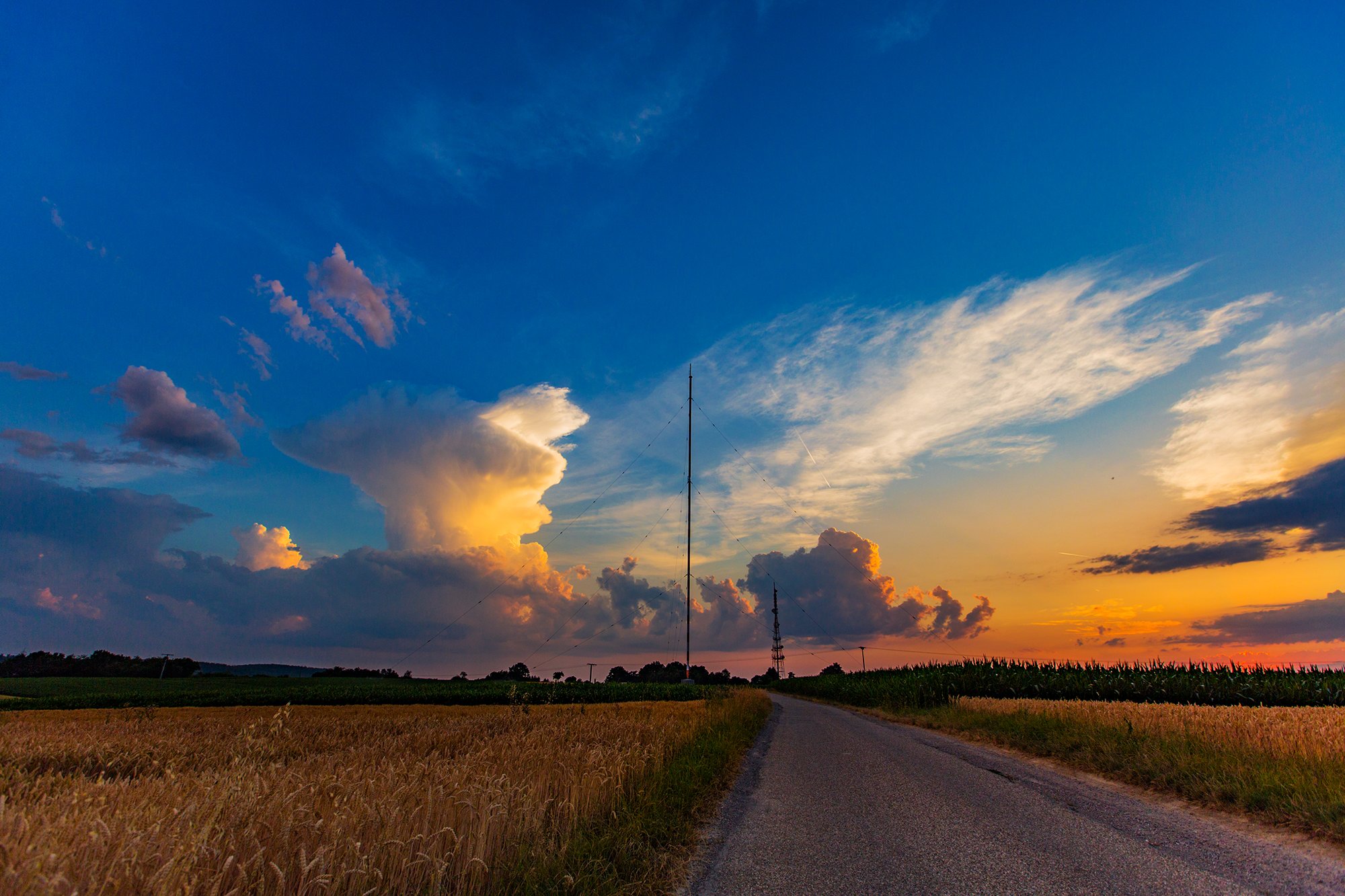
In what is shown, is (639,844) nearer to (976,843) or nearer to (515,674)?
(976,843)

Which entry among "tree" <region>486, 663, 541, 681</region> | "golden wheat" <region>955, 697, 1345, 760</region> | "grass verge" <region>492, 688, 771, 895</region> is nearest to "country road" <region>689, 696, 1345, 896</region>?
"grass verge" <region>492, 688, 771, 895</region>

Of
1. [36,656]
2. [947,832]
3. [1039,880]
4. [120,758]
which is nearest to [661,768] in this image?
[947,832]

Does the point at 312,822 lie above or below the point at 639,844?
above

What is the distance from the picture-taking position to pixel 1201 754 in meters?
11.4

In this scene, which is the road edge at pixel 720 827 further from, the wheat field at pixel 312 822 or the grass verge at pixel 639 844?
the wheat field at pixel 312 822

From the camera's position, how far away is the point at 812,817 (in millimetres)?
8570

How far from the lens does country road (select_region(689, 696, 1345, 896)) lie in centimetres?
598

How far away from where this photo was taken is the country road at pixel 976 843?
19.6 feet

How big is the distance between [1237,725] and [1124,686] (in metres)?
27.7

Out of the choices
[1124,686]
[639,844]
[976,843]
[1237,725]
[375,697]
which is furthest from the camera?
[375,697]

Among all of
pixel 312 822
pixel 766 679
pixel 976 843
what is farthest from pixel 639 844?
pixel 766 679

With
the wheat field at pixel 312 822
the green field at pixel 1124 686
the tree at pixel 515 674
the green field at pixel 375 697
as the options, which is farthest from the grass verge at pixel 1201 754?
the tree at pixel 515 674

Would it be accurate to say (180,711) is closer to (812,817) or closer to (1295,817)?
(812,817)

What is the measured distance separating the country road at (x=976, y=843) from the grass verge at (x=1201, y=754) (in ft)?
2.49
